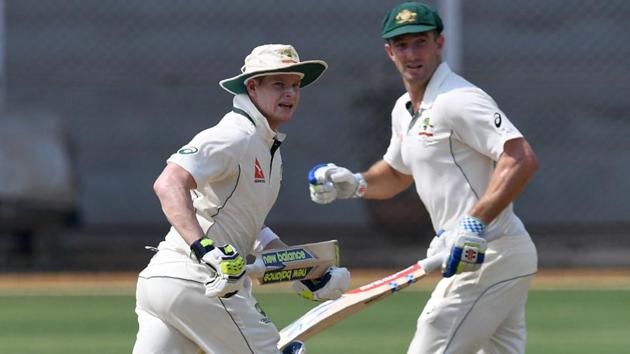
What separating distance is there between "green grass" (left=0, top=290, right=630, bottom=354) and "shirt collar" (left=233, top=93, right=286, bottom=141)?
140 inches

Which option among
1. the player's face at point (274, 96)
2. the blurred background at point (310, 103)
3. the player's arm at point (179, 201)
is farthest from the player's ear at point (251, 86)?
the blurred background at point (310, 103)

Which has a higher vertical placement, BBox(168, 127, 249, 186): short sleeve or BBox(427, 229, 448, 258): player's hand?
BBox(168, 127, 249, 186): short sleeve

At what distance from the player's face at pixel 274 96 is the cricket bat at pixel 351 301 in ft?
3.38

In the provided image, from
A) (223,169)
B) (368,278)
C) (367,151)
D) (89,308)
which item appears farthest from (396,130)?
(367,151)

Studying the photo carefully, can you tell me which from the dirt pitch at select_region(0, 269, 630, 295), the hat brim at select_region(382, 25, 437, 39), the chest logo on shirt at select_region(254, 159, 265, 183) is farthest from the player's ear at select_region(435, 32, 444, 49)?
the dirt pitch at select_region(0, 269, 630, 295)

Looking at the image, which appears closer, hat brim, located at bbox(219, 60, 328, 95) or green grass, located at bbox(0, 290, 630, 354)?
hat brim, located at bbox(219, 60, 328, 95)

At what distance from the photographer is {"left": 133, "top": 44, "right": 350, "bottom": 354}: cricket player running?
6188 mm

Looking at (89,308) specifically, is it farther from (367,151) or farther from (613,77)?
(613,77)

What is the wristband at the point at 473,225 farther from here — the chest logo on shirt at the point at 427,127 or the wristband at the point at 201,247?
the wristband at the point at 201,247

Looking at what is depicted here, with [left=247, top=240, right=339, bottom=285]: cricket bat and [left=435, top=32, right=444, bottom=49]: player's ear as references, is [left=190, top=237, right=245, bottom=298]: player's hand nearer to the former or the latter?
[left=247, top=240, right=339, bottom=285]: cricket bat

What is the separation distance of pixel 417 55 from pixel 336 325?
4.23 meters

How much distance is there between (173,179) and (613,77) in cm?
1105

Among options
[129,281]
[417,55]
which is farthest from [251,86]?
[129,281]

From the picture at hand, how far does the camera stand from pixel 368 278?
14648mm
